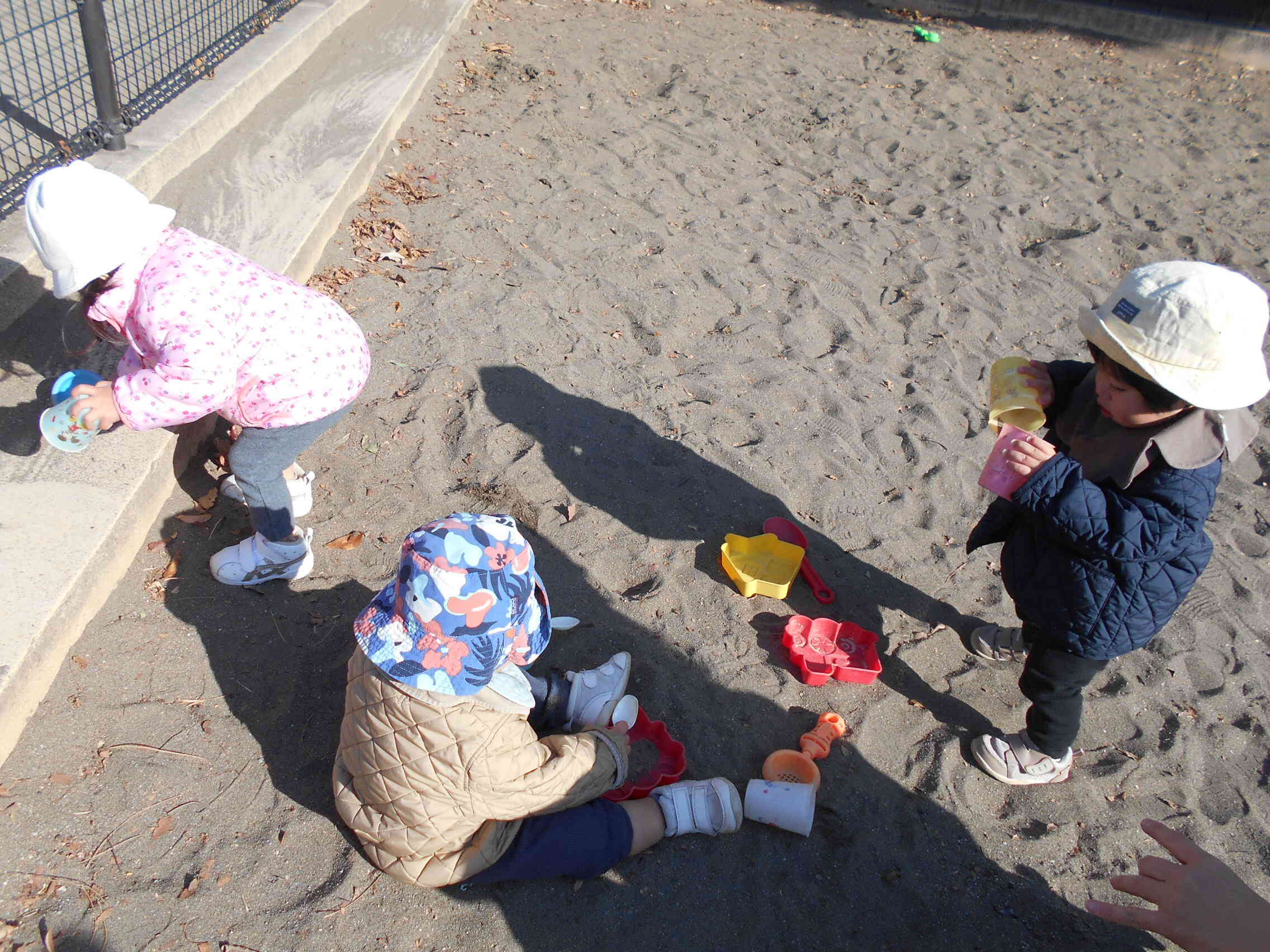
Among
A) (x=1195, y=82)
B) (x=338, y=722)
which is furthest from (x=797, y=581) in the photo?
(x=1195, y=82)

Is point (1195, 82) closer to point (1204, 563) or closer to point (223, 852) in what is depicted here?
point (1204, 563)

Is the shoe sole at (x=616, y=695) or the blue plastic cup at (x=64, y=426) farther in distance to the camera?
the shoe sole at (x=616, y=695)

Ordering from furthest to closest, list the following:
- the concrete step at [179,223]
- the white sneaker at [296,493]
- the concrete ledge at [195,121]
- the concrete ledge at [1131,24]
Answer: the concrete ledge at [1131,24] → the concrete ledge at [195,121] → the white sneaker at [296,493] → the concrete step at [179,223]

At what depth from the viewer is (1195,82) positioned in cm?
941

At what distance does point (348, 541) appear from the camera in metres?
3.39

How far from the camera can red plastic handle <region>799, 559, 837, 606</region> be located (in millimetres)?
3477

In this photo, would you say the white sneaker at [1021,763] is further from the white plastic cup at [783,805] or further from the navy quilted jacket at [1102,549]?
the white plastic cup at [783,805]

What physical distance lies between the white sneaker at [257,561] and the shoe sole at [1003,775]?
7.99ft

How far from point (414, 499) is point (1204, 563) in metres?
2.74

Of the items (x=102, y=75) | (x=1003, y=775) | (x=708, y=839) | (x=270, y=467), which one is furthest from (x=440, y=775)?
(x=102, y=75)

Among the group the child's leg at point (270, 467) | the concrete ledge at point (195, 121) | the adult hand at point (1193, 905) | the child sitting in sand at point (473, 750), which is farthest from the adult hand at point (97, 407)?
the adult hand at point (1193, 905)

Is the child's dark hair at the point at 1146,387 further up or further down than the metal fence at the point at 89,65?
further up

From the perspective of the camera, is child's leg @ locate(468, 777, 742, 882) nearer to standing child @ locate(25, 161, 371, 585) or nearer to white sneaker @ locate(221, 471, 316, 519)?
standing child @ locate(25, 161, 371, 585)

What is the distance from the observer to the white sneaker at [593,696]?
110 inches
